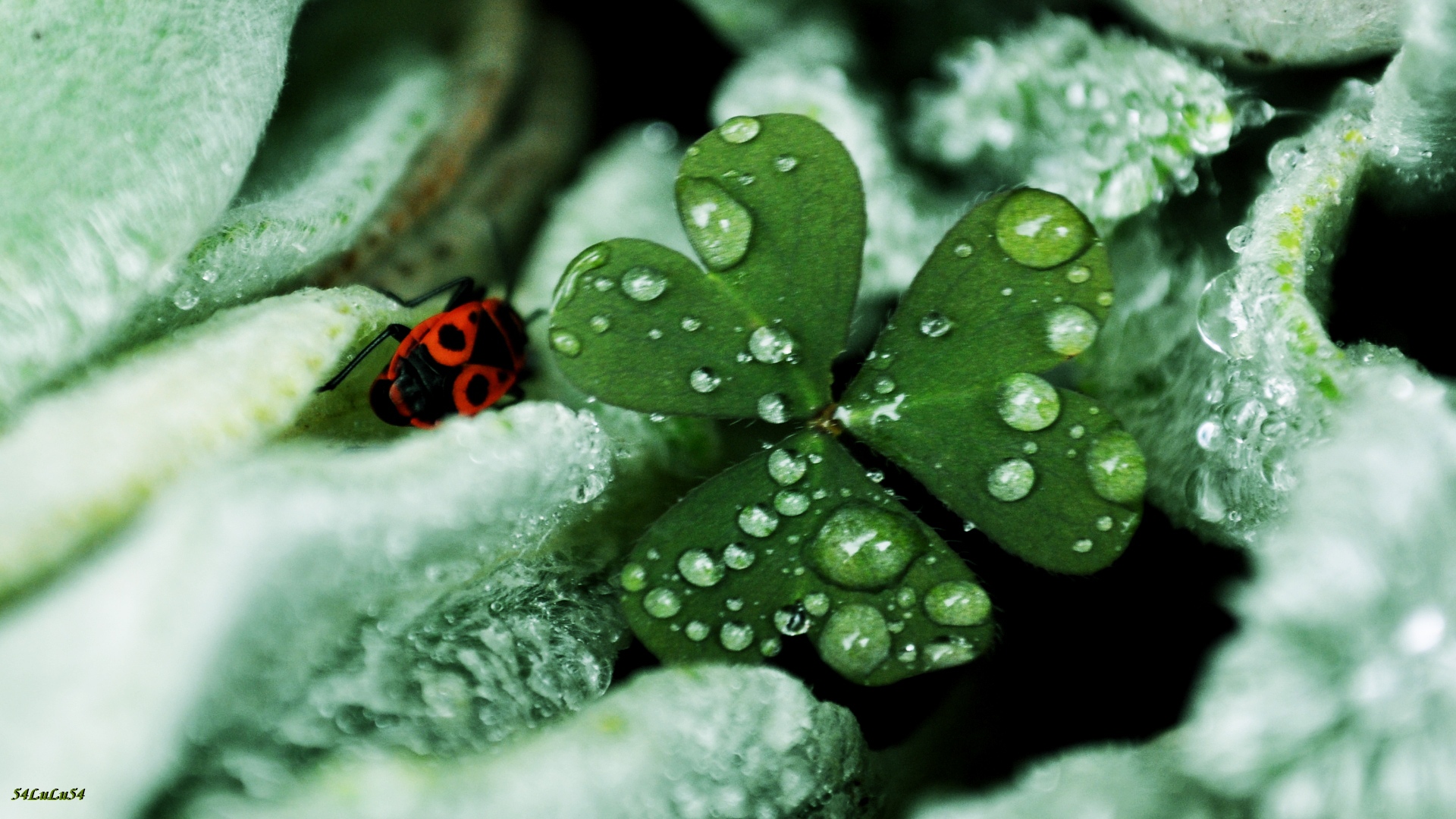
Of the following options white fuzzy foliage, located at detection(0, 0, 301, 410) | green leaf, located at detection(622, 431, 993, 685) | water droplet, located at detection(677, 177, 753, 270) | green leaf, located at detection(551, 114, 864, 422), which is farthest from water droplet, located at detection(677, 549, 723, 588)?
white fuzzy foliage, located at detection(0, 0, 301, 410)

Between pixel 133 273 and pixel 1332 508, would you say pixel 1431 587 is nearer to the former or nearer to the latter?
pixel 1332 508

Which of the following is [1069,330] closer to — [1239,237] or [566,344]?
[1239,237]

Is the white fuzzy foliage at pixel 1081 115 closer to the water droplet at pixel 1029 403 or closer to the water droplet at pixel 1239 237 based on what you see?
the water droplet at pixel 1239 237

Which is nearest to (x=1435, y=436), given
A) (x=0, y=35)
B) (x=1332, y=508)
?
(x=1332, y=508)

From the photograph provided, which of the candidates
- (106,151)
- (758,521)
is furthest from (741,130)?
(106,151)

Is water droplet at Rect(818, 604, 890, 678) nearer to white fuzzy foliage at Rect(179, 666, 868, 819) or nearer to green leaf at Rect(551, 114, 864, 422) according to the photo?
white fuzzy foliage at Rect(179, 666, 868, 819)
